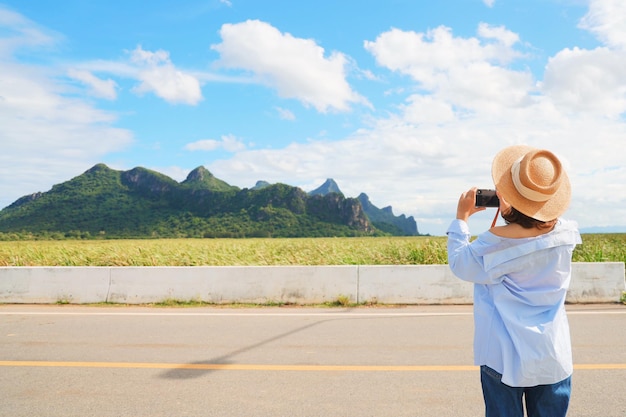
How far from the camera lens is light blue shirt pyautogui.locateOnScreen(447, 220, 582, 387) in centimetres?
205

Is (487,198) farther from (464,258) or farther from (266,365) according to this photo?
(266,365)

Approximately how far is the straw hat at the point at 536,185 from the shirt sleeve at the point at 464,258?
0.28 metres

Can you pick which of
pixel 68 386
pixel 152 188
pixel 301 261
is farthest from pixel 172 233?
pixel 68 386

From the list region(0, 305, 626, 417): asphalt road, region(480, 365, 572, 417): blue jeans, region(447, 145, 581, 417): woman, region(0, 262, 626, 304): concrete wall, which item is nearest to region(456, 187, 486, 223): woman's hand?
region(447, 145, 581, 417): woman

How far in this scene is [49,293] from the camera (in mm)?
10523

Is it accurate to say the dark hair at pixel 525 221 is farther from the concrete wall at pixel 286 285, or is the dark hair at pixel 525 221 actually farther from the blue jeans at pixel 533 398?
the concrete wall at pixel 286 285

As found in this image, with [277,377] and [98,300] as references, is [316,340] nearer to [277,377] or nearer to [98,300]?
[277,377]

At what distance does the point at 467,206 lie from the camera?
2.28 m

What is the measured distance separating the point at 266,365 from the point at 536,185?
4250 millimetres

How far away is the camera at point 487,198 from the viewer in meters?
2.23

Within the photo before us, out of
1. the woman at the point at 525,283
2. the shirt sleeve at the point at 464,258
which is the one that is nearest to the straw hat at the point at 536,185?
the woman at the point at 525,283

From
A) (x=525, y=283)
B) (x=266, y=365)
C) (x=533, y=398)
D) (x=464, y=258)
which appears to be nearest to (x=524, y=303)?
(x=525, y=283)

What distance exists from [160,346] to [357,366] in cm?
265

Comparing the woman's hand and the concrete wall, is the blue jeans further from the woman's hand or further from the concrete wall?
the concrete wall
